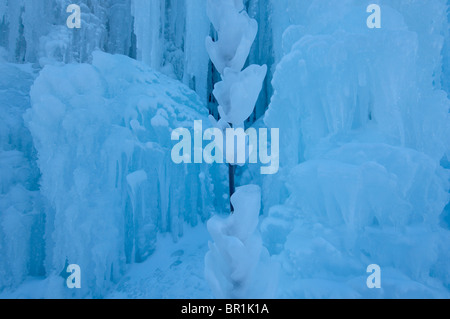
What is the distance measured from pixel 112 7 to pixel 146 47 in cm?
265

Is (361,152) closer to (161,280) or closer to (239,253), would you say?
(239,253)

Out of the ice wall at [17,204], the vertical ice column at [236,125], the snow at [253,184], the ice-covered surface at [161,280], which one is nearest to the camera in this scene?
the vertical ice column at [236,125]

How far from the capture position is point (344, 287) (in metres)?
2.53

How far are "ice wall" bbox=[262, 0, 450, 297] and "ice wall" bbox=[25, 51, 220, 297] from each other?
6.63 ft

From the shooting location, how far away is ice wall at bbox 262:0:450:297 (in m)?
2.76

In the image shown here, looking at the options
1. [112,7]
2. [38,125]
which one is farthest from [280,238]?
[112,7]

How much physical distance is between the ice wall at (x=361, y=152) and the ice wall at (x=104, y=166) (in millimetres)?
2022

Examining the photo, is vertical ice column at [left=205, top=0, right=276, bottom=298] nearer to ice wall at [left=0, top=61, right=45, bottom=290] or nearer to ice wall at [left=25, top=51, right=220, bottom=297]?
ice wall at [left=25, top=51, right=220, bottom=297]

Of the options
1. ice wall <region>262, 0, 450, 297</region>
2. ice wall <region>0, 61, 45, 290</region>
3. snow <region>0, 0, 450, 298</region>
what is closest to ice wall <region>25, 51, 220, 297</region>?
snow <region>0, 0, 450, 298</region>

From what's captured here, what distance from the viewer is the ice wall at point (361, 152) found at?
276 centimetres

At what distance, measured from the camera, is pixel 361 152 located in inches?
122

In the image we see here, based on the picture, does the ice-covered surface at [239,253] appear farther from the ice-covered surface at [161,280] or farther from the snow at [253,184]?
the ice-covered surface at [161,280]

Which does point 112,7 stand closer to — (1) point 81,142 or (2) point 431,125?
(1) point 81,142

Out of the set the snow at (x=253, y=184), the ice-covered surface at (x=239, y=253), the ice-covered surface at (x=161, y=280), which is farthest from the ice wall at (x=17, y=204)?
the ice-covered surface at (x=239, y=253)
